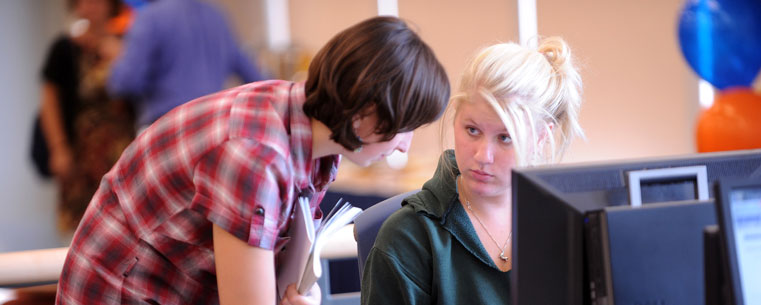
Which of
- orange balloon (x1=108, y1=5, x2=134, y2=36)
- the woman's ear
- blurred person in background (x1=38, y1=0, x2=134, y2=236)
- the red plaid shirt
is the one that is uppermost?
orange balloon (x1=108, y1=5, x2=134, y2=36)

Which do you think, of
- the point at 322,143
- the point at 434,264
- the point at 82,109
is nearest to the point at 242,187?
the point at 322,143

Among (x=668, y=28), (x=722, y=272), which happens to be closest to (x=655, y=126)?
(x=668, y=28)

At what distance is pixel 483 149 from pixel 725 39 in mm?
1868

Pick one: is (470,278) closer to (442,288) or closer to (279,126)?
(442,288)

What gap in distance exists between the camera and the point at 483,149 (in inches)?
50.1

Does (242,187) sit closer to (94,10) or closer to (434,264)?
(434,264)

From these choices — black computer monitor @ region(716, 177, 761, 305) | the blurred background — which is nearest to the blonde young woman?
black computer monitor @ region(716, 177, 761, 305)

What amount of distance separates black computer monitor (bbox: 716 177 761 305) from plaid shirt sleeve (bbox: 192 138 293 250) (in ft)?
1.81

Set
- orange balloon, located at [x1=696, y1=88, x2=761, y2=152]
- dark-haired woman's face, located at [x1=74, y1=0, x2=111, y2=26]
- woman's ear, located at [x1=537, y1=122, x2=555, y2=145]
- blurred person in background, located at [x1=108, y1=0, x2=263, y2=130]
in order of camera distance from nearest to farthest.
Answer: woman's ear, located at [x1=537, y1=122, x2=555, y2=145]
blurred person in background, located at [x1=108, y1=0, x2=263, y2=130]
orange balloon, located at [x1=696, y1=88, x2=761, y2=152]
dark-haired woman's face, located at [x1=74, y1=0, x2=111, y2=26]

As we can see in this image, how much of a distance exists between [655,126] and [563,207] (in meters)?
4.02

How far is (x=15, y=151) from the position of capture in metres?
4.80

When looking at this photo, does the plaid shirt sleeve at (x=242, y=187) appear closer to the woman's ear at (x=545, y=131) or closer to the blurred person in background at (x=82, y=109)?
the woman's ear at (x=545, y=131)

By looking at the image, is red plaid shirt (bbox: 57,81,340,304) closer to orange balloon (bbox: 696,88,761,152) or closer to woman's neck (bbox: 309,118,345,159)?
woman's neck (bbox: 309,118,345,159)

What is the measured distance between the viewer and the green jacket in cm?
128
